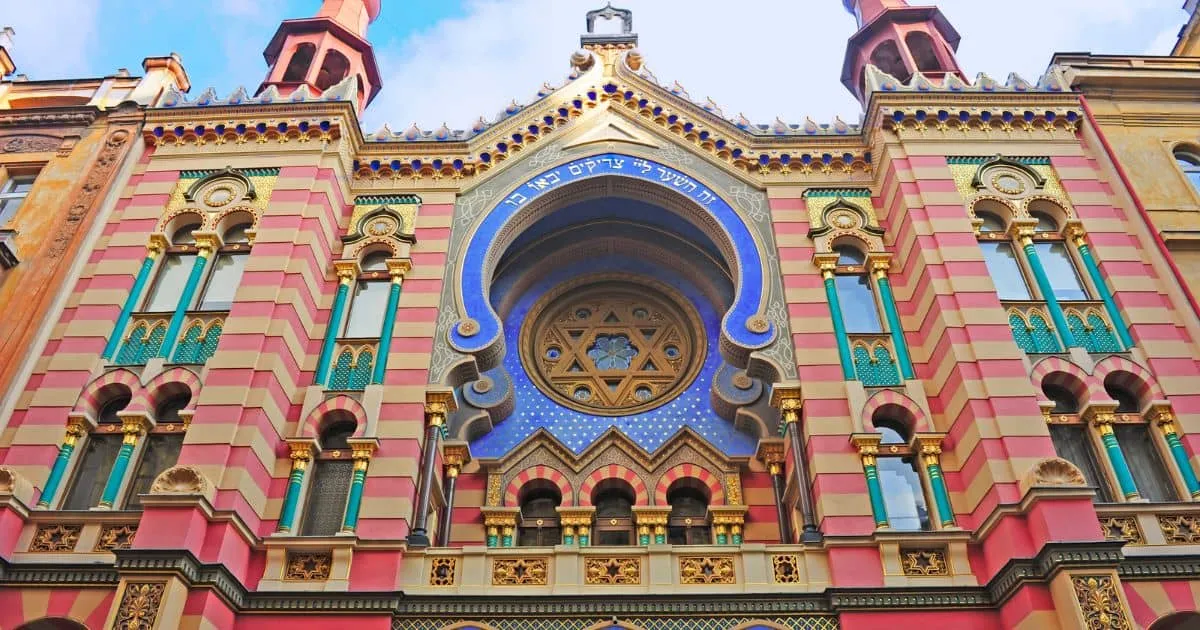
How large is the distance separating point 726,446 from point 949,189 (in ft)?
20.7

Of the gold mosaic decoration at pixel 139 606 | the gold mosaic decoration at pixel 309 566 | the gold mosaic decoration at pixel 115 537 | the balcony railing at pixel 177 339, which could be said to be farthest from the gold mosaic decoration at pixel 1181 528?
the balcony railing at pixel 177 339

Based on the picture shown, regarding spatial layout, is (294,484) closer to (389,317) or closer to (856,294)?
(389,317)

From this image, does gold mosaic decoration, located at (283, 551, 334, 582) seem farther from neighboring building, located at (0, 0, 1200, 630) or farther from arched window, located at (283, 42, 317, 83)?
arched window, located at (283, 42, 317, 83)

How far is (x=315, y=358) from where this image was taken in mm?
15922

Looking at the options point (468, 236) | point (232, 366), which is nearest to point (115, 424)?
point (232, 366)

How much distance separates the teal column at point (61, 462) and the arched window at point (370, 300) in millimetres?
4380

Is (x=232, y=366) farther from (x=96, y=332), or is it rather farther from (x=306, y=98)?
(x=306, y=98)

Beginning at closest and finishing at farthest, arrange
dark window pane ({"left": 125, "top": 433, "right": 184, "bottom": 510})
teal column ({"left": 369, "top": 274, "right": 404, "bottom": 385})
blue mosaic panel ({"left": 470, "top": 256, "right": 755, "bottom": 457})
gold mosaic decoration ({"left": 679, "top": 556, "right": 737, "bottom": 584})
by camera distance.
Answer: gold mosaic decoration ({"left": 679, "top": 556, "right": 737, "bottom": 584}) → dark window pane ({"left": 125, "top": 433, "right": 184, "bottom": 510}) → teal column ({"left": 369, "top": 274, "right": 404, "bottom": 385}) → blue mosaic panel ({"left": 470, "top": 256, "right": 755, "bottom": 457})

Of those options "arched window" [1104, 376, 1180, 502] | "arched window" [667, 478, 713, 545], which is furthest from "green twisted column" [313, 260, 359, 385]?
"arched window" [1104, 376, 1180, 502]

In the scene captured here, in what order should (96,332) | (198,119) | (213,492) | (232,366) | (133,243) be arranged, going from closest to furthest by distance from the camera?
(213,492)
(232,366)
(96,332)
(133,243)
(198,119)

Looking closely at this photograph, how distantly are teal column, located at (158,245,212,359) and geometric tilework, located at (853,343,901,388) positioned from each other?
1154 centimetres

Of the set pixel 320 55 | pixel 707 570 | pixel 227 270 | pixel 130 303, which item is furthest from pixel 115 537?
pixel 320 55

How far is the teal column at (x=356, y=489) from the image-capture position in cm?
1381

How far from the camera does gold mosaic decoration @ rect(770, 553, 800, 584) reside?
527 inches
